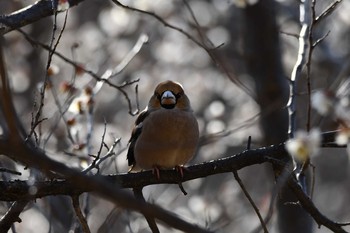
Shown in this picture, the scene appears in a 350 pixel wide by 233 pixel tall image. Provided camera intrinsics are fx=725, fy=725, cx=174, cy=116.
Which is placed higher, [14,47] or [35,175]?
[14,47]

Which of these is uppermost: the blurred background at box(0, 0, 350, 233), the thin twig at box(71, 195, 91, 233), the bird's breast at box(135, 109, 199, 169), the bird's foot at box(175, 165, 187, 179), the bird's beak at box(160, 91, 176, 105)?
the blurred background at box(0, 0, 350, 233)

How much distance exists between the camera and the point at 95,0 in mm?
12258

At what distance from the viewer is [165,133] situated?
15.8ft

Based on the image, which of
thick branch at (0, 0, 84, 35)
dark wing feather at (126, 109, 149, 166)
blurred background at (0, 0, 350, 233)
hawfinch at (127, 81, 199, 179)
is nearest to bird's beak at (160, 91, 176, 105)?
A: hawfinch at (127, 81, 199, 179)

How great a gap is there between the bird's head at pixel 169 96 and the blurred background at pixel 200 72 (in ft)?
9.37

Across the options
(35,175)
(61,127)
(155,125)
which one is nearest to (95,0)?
(61,127)

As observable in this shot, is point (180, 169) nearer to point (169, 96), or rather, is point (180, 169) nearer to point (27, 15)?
point (169, 96)

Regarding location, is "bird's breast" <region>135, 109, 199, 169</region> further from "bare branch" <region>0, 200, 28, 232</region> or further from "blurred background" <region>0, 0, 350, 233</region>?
"blurred background" <region>0, 0, 350, 233</region>

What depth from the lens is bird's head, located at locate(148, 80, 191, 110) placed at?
4945 mm

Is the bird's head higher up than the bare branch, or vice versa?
the bird's head

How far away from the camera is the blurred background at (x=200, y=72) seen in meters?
8.65

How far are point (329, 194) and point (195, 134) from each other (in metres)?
8.22

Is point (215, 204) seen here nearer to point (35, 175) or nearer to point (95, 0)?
point (95, 0)

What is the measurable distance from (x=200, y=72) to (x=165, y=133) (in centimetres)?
710
